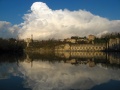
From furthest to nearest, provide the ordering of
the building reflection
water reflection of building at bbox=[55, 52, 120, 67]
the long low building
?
1. the long low building
2. water reflection of building at bbox=[55, 52, 120, 67]
3. the building reflection

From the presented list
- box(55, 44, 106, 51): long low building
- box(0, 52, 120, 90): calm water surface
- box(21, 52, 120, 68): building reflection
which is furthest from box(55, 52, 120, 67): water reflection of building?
box(55, 44, 106, 51): long low building

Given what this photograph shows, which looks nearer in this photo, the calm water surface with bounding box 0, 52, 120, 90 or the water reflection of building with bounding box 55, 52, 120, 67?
the calm water surface with bounding box 0, 52, 120, 90

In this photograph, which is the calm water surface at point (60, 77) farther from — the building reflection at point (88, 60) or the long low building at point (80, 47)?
the long low building at point (80, 47)

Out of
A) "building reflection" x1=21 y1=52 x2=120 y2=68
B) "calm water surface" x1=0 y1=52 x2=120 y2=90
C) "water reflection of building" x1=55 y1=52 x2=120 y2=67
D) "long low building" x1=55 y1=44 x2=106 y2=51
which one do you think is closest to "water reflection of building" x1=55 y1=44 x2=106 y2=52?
"long low building" x1=55 y1=44 x2=106 y2=51

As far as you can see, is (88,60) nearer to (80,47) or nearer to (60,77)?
(60,77)

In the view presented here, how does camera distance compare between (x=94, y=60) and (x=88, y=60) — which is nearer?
(x=94, y=60)

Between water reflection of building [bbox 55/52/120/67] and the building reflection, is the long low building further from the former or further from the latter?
the building reflection

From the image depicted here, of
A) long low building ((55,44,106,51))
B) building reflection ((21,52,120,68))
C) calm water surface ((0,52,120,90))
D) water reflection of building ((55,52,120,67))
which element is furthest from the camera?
long low building ((55,44,106,51))

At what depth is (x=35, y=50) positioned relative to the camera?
119562mm

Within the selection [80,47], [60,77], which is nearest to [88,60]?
[60,77]

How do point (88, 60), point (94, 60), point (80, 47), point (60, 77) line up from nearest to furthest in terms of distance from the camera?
point (60, 77), point (94, 60), point (88, 60), point (80, 47)

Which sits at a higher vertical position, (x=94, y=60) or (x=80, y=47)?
(x=80, y=47)

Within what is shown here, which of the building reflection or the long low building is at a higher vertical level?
the long low building

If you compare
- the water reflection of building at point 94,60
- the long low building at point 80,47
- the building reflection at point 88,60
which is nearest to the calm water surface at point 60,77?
the building reflection at point 88,60
